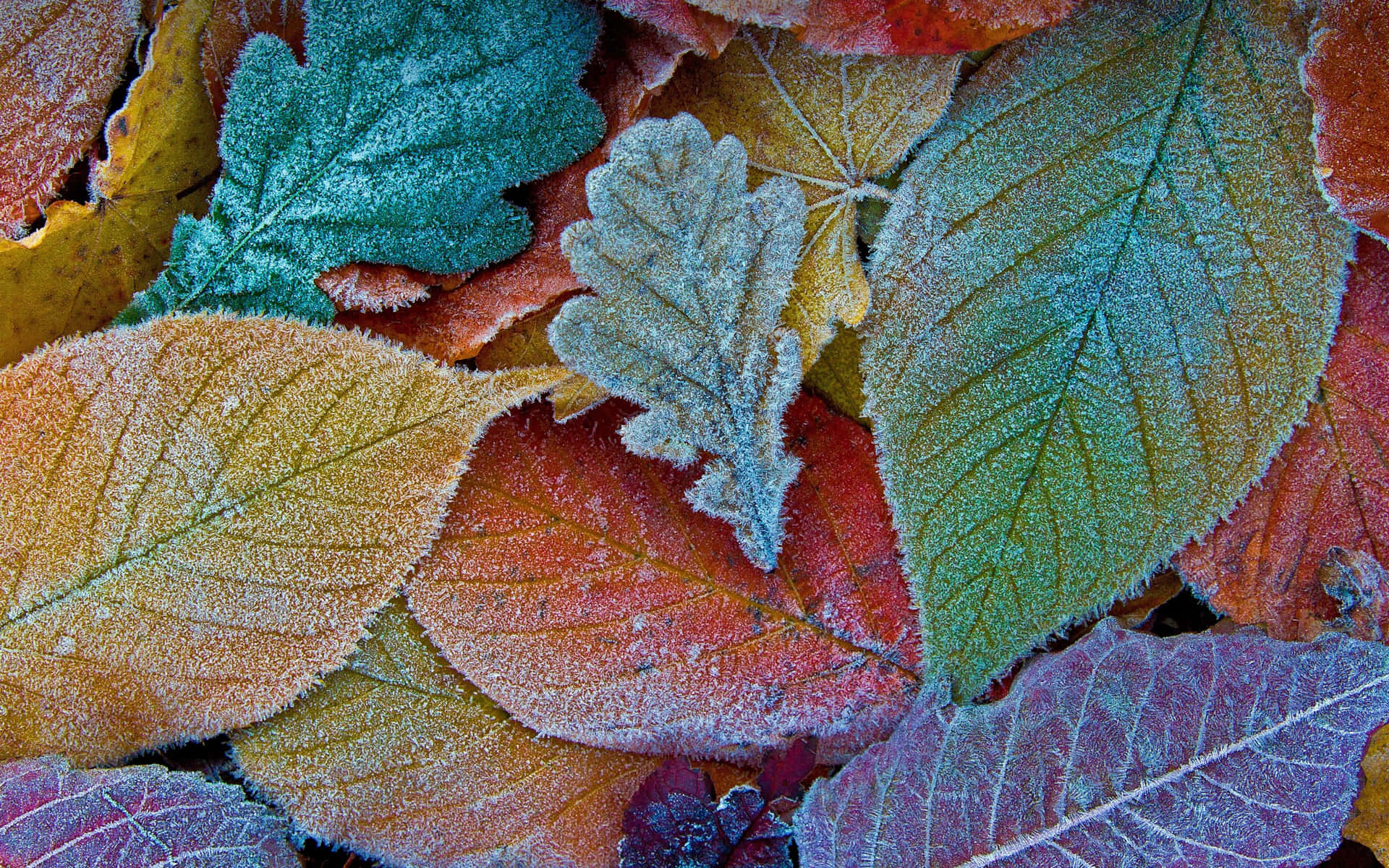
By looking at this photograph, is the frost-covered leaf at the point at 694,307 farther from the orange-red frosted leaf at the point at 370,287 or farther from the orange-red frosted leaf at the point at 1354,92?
the orange-red frosted leaf at the point at 1354,92

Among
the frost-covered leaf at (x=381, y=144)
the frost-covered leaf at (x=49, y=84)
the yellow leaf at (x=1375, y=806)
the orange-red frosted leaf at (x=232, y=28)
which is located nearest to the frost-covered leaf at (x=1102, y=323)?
the yellow leaf at (x=1375, y=806)

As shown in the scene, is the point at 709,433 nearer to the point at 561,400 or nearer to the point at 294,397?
the point at 561,400

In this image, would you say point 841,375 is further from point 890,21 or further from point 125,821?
point 125,821

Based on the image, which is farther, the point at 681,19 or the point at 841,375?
the point at 841,375

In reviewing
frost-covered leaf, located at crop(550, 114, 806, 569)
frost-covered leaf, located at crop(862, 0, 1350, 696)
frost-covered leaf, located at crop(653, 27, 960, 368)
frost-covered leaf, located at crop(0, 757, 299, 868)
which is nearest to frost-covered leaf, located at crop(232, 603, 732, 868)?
frost-covered leaf, located at crop(0, 757, 299, 868)

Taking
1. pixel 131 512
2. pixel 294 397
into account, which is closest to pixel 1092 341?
pixel 294 397

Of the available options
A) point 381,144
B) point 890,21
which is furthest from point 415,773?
point 890,21
